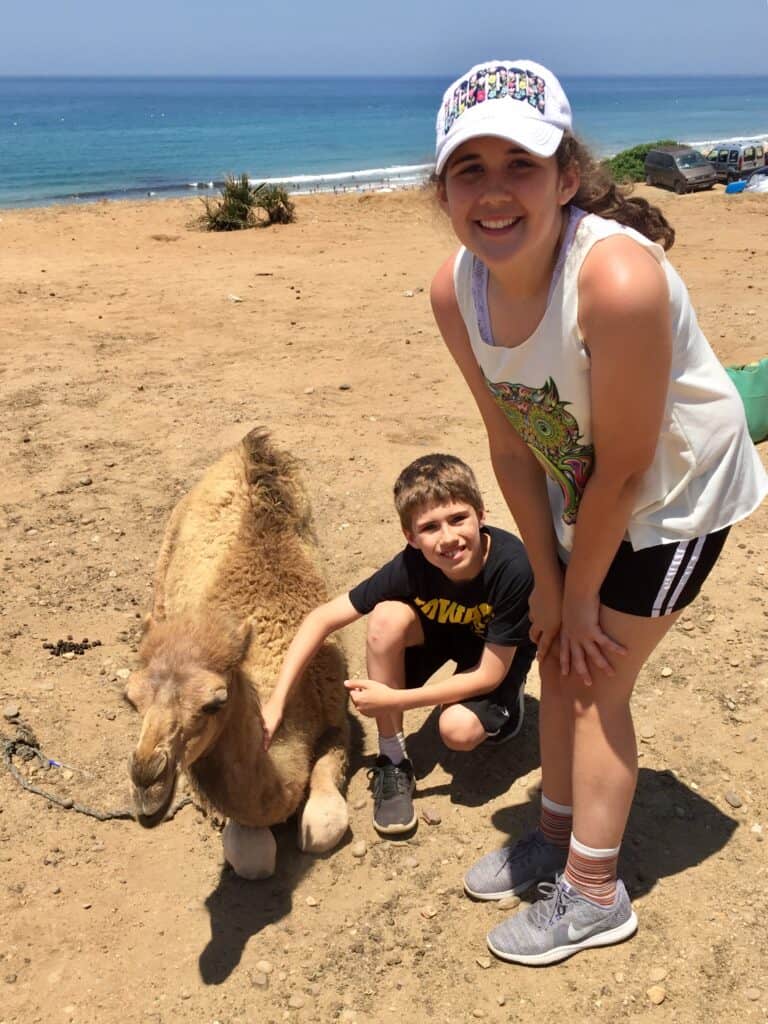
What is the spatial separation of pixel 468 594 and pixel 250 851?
4.15ft

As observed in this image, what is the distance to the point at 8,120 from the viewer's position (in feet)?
304

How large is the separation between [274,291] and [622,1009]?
9.99 m

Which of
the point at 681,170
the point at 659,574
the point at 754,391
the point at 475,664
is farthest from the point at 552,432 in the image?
the point at 681,170

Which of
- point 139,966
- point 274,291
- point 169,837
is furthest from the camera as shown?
point 274,291

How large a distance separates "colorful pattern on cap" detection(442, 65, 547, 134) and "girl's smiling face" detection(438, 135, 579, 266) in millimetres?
96

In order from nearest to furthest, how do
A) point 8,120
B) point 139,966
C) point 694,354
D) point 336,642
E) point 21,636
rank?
point 694,354 < point 139,966 < point 336,642 < point 21,636 < point 8,120

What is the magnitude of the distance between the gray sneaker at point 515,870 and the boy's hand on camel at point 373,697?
66 centimetres

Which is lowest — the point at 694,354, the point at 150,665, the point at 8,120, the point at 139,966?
the point at 139,966

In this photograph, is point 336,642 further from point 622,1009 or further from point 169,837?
point 622,1009

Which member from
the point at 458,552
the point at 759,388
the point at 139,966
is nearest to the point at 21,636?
the point at 139,966

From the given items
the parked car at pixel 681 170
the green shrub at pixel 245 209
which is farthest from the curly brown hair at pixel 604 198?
the parked car at pixel 681 170

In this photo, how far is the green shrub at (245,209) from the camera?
55.4 feet

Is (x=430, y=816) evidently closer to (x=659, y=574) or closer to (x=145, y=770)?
(x=145, y=770)

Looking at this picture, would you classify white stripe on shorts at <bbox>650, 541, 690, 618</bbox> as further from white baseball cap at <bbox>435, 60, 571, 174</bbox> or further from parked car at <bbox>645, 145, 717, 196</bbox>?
parked car at <bbox>645, 145, 717, 196</bbox>
